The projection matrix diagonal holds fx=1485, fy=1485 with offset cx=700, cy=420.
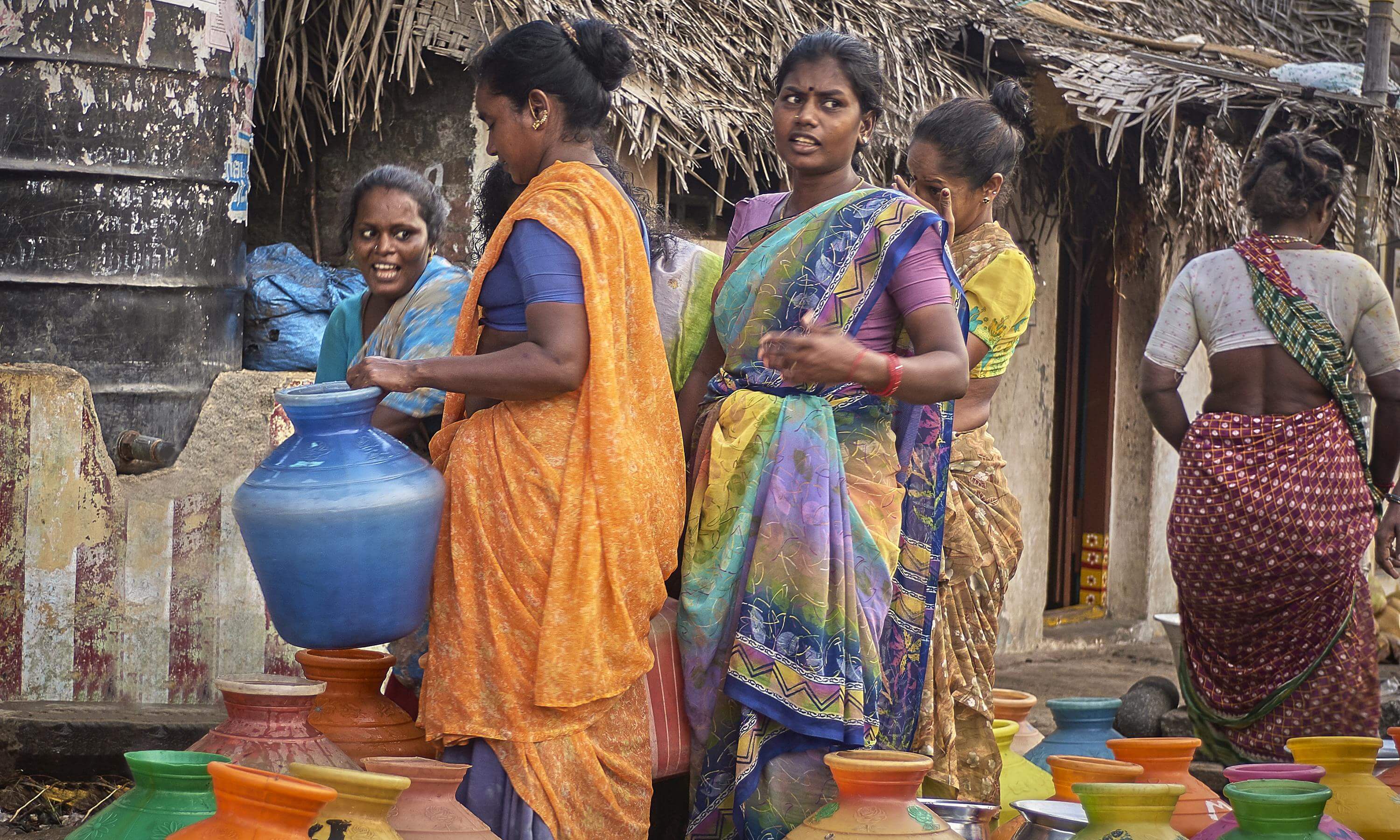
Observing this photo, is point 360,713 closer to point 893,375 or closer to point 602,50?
point 893,375

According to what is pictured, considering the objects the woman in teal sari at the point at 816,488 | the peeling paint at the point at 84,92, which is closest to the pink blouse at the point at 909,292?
the woman in teal sari at the point at 816,488

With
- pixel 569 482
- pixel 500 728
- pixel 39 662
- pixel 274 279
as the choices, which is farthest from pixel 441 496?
pixel 274 279

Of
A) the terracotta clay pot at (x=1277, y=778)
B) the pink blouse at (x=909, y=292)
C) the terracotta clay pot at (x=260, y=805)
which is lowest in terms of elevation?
the terracotta clay pot at (x=1277, y=778)

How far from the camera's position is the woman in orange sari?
2594 mm

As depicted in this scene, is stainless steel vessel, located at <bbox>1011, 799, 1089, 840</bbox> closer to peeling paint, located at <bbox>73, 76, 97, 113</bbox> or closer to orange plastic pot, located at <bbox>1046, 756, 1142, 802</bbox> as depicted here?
orange plastic pot, located at <bbox>1046, 756, 1142, 802</bbox>

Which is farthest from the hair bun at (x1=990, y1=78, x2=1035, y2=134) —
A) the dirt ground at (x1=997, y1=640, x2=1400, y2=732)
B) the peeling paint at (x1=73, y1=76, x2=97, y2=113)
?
the dirt ground at (x1=997, y1=640, x2=1400, y2=732)

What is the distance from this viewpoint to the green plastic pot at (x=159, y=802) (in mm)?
2219

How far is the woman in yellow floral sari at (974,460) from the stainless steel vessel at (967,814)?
380 millimetres

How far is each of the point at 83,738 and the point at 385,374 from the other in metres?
1.76

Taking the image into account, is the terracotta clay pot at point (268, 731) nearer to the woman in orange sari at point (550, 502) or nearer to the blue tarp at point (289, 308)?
the woman in orange sari at point (550, 502)

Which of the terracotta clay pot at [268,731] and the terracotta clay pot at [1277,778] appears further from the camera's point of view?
the terracotta clay pot at [1277,778]

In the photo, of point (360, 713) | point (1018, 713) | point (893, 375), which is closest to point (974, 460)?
point (1018, 713)

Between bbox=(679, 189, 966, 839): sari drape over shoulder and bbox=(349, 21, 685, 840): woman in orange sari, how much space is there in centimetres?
15

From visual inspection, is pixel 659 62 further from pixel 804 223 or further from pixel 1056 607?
pixel 1056 607
